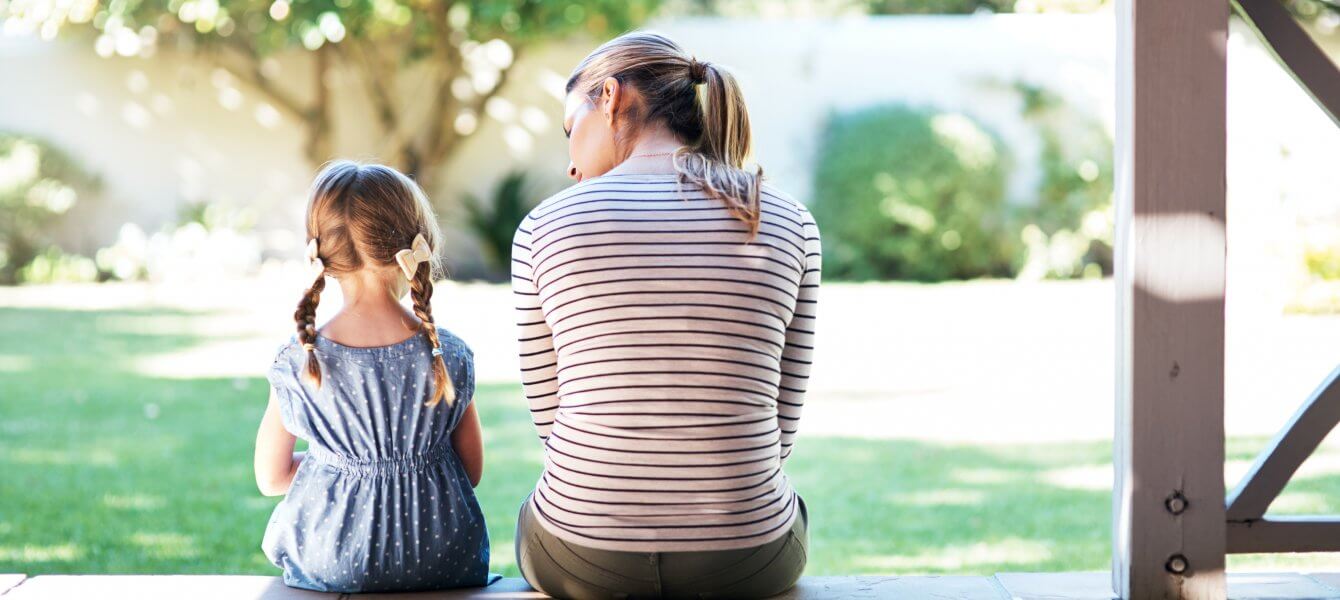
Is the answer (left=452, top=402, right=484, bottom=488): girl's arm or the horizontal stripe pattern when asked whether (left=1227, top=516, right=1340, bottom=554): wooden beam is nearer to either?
the horizontal stripe pattern

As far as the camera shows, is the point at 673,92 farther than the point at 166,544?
No

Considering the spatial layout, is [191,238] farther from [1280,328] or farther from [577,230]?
[577,230]

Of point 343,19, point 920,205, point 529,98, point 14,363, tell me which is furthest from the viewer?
point 529,98

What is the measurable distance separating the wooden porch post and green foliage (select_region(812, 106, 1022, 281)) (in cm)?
925

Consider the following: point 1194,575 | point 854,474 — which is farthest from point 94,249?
point 1194,575

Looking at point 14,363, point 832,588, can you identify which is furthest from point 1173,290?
point 14,363

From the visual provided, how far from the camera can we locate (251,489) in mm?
4914

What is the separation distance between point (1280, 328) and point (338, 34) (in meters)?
7.05

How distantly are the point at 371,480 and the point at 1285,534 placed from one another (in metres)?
1.53

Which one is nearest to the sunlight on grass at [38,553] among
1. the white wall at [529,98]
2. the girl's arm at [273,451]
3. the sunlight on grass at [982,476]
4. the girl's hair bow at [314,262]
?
the girl's arm at [273,451]

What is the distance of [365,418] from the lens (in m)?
2.41

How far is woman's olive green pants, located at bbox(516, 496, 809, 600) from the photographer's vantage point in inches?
83.4

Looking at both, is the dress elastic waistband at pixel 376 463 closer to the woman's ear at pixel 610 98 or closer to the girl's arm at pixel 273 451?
the girl's arm at pixel 273 451

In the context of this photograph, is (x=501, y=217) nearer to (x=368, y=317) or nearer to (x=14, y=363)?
(x=14, y=363)
